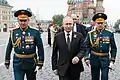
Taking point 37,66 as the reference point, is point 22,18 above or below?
above

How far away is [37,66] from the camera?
7.05m

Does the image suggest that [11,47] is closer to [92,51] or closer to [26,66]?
[26,66]

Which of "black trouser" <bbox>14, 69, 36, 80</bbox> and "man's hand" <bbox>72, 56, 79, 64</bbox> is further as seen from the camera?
"black trouser" <bbox>14, 69, 36, 80</bbox>

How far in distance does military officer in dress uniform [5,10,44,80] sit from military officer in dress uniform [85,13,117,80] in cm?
114

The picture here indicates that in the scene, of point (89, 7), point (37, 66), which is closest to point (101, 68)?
point (37, 66)

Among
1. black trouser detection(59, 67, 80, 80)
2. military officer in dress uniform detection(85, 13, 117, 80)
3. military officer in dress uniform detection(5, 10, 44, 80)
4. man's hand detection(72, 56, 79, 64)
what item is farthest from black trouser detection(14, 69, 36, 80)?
military officer in dress uniform detection(85, 13, 117, 80)

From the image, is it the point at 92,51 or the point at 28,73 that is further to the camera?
the point at 92,51

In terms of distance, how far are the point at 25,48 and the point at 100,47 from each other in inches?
62.4

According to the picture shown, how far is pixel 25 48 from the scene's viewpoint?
6977mm

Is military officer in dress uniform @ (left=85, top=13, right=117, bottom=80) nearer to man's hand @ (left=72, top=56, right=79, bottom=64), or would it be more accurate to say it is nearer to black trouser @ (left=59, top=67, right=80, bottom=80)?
black trouser @ (left=59, top=67, right=80, bottom=80)

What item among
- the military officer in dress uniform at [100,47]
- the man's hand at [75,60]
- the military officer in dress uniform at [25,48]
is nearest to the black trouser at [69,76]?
the man's hand at [75,60]

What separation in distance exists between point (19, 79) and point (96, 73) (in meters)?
1.69

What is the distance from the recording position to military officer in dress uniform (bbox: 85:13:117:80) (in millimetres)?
7590

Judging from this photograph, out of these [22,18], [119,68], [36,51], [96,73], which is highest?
[22,18]
